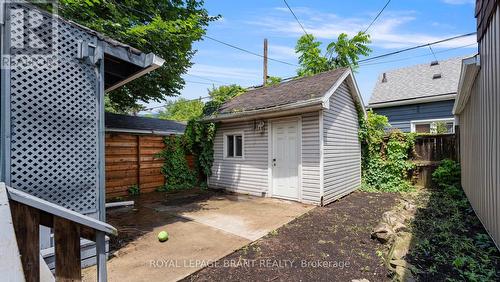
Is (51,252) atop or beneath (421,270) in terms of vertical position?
atop

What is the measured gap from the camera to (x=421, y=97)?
1134cm

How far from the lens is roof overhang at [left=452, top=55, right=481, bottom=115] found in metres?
4.30

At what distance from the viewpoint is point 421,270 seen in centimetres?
308

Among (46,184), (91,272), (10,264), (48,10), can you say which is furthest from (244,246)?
(48,10)

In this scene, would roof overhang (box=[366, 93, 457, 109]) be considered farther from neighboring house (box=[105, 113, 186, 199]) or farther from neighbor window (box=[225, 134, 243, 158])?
neighboring house (box=[105, 113, 186, 199])

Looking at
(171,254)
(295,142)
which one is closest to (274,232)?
(171,254)

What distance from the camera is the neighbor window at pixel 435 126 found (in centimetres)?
1034

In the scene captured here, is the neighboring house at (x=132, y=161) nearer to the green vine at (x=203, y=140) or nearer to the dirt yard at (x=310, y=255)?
the green vine at (x=203, y=140)

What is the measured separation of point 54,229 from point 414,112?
13.7 meters

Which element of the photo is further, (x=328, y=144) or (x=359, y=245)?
(x=328, y=144)

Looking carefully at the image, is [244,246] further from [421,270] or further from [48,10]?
[48,10]

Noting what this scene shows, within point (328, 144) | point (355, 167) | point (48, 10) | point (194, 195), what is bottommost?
point (194, 195)

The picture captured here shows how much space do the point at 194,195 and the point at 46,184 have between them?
217 inches

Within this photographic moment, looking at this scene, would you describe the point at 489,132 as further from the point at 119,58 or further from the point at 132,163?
the point at 132,163
